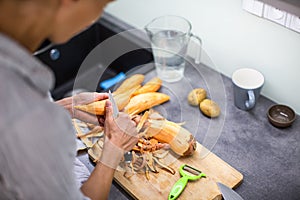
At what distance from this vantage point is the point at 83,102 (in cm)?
117

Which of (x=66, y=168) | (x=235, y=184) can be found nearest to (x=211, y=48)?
(x=235, y=184)

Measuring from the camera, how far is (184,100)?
4.36 feet

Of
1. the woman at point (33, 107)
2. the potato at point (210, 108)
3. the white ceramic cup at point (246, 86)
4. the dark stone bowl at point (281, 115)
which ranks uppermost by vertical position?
the woman at point (33, 107)

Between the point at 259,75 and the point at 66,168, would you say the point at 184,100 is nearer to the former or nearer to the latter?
the point at 259,75

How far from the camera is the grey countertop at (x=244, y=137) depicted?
1111 mm

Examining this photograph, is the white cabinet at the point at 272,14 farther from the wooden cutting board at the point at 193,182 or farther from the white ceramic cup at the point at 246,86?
the wooden cutting board at the point at 193,182

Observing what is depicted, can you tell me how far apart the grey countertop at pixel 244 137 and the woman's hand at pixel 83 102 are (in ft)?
0.36

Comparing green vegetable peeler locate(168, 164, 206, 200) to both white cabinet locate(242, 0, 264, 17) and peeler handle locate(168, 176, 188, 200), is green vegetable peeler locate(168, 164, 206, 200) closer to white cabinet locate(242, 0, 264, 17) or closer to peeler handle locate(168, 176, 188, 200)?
peeler handle locate(168, 176, 188, 200)

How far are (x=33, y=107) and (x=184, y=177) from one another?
21.3 inches

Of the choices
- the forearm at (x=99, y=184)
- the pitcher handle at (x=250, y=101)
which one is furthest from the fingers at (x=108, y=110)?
the pitcher handle at (x=250, y=101)

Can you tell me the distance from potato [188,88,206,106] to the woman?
62cm

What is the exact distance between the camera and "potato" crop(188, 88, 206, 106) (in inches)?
51.0

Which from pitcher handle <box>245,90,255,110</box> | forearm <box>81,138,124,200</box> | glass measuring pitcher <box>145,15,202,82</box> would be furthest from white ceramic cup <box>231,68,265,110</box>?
forearm <box>81,138,124,200</box>

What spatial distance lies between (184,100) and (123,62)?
405 millimetres
